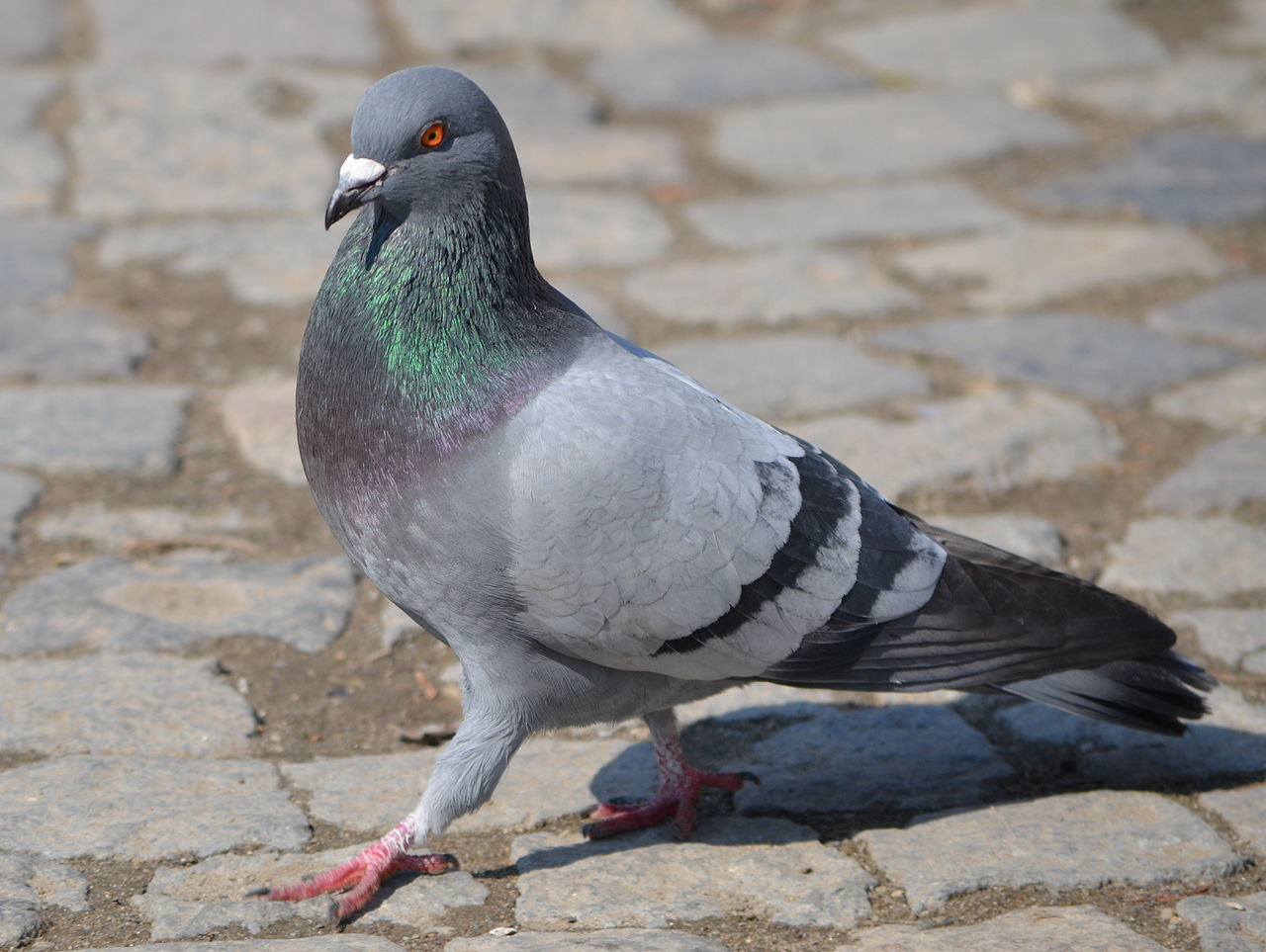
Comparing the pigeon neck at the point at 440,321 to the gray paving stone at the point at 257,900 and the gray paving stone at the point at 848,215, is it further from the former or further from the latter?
the gray paving stone at the point at 848,215

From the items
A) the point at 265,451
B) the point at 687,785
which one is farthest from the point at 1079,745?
the point at 265,451

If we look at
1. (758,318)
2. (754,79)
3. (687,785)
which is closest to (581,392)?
(687,785)

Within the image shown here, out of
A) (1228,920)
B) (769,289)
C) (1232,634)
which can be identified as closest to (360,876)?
(1228,920)

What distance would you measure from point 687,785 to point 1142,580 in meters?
1.64

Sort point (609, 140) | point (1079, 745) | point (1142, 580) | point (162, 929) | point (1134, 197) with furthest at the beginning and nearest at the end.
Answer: point (609, 140), point (1134, 197), point (1142, 580), point (1079, 745), point (162, 929)

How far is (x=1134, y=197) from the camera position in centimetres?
675

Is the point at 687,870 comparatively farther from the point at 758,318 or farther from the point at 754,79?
the point at 754,79

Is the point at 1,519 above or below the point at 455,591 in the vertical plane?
below

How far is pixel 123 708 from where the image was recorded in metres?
3.62

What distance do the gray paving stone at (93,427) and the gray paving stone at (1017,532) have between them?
2.56 metres

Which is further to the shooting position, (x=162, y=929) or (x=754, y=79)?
(x=754, y=79)

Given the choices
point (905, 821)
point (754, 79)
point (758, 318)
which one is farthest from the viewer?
point (754, 79)

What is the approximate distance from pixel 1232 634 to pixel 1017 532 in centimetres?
70

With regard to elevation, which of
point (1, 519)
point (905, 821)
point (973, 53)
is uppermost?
point (973, 53)
